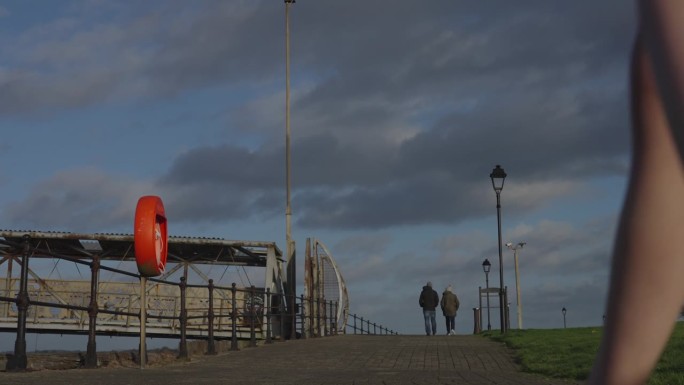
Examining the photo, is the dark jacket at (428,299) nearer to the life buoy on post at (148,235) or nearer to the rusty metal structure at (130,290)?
the rusty metal structure at (130,290)

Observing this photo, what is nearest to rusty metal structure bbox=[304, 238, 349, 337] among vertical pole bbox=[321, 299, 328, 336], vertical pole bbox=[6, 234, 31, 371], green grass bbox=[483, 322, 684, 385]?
vertical pole bbox=[321, 299, 328, 336]

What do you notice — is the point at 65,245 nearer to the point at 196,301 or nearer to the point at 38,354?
the point at 196,301

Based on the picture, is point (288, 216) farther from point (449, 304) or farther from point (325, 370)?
point (325, 370)

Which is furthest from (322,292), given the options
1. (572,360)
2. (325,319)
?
(572,360)

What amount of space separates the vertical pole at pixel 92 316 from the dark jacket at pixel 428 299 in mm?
21798

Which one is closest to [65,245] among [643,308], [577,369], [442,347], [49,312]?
[49,312]

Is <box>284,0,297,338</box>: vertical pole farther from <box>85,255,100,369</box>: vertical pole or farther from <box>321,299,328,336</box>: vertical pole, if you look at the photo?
<box>85,255,100,369</box>: vertical pole

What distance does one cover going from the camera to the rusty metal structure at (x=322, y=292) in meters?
29.0

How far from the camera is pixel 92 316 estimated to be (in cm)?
1214

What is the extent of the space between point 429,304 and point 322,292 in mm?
4457

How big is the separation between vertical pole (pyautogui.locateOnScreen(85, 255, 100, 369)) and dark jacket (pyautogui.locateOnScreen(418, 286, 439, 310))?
2180 cm

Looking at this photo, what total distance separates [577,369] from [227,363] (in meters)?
5.35

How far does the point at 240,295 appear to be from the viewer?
109 feet

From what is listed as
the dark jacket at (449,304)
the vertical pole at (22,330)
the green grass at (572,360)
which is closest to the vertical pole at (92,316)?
the vertical pole at (22,330)
